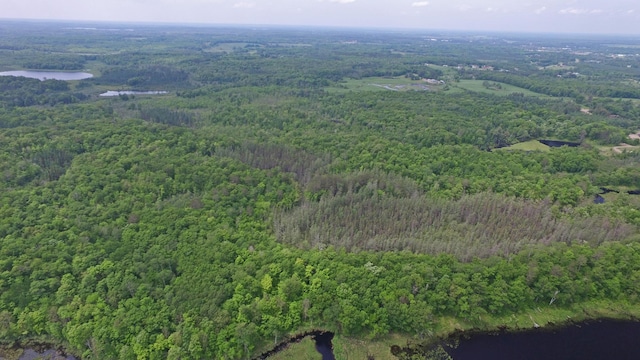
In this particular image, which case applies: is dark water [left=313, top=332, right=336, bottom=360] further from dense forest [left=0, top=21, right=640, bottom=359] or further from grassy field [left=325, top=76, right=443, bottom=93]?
grassy field [left=325, top=76, right=443, bottom=93]

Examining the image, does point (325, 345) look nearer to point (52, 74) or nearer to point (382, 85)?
point (382, 85)

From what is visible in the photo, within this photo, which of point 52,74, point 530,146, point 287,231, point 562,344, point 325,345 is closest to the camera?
point 325,345

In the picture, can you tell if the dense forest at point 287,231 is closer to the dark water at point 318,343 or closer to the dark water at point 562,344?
the dark water at point 318,343

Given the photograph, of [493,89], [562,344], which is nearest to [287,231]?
[562,344]

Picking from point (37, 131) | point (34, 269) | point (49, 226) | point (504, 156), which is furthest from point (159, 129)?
point (504, 156)

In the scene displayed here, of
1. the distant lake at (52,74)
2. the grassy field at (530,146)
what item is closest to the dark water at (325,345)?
the grassy field at (530,146)
